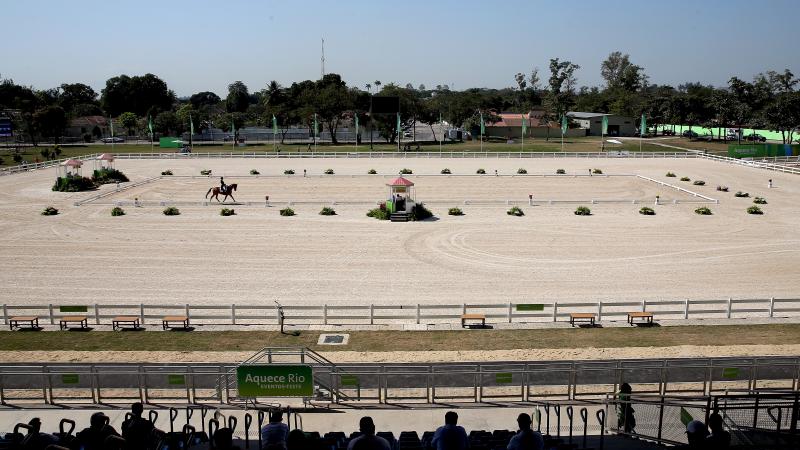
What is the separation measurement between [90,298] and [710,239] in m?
32.3

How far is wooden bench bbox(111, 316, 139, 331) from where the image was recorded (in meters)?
21.9

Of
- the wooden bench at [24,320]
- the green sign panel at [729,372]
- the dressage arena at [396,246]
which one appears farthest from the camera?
the dressage arena at [396,246]

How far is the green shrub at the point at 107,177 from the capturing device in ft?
198

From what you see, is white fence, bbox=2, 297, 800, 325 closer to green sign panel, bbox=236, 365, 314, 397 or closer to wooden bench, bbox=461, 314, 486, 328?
wooden bench, bbox=461, 314, 486, 328

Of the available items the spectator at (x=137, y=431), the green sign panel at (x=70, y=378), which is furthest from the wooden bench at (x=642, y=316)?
the green sign panel at (x=70, y=378)

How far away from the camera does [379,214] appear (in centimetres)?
4347

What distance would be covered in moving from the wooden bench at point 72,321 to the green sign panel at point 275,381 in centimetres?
1073

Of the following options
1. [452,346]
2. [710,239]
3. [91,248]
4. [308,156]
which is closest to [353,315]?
[452,346]

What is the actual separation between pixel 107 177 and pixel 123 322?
44172 mm

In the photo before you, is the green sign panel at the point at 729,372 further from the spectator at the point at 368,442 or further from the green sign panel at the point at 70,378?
the green sign panel at the point at 70,378

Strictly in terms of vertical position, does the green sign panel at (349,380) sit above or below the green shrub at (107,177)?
below

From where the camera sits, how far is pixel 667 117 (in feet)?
404

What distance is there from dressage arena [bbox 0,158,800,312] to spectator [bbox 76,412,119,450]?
1546cm

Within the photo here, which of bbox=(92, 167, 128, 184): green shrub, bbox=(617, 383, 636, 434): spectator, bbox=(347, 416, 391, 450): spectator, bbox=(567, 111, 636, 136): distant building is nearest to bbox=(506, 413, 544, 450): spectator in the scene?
bbox=(347, 416, 391, 450): spectator
